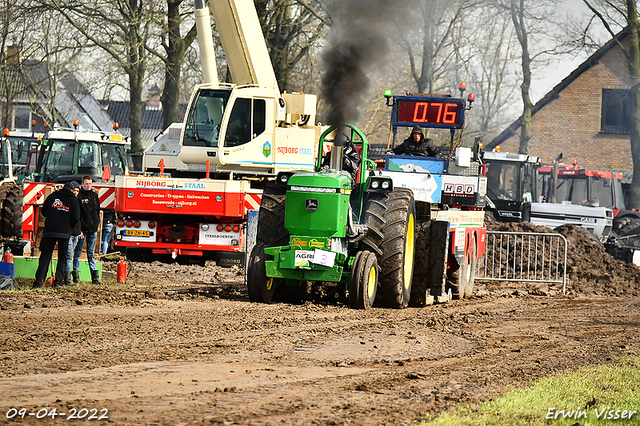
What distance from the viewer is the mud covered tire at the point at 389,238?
35.0 ft

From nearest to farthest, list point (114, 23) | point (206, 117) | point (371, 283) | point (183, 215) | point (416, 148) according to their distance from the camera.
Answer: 1. point (371, 283)
2. point (416, 148)
3. point (183, 215)
4. point (206, 117)
5. point (114, 23)

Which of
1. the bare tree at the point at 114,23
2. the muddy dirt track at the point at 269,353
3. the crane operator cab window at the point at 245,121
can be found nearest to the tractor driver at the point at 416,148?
the crane operator cab window at the point at 245,121

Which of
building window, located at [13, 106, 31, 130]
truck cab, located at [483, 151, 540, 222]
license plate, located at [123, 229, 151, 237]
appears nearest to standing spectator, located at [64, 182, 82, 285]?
license plate, located at [123, 229, 151, 237]

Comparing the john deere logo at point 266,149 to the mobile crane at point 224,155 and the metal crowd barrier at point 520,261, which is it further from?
the metal crowd barrier at point 520,261

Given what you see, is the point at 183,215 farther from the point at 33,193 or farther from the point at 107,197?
the point at 33,193

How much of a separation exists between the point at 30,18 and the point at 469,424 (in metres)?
26.6

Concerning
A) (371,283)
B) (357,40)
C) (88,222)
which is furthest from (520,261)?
(88,222)

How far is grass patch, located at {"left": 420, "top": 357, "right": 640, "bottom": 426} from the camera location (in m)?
5.36

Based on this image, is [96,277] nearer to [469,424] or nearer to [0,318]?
[0,318]

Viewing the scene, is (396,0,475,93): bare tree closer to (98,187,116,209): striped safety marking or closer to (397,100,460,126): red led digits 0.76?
(397,100,460,126): red led digits 0.76

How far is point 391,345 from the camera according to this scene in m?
8.09

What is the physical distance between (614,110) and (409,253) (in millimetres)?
34462

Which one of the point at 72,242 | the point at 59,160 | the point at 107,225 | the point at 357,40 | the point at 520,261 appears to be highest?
the point at 357,40

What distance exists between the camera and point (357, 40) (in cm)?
1465
